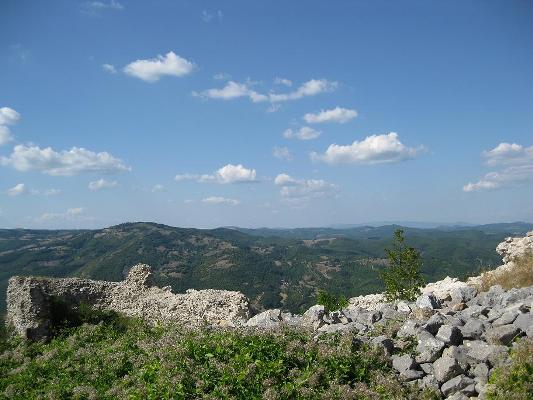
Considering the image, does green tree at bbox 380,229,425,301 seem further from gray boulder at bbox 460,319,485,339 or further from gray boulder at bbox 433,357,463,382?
gray boulder at bbox 433,357,463,382

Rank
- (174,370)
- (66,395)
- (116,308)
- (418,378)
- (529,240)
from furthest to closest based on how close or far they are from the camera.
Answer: (529,240) < (116,308) < (66,395) < (174,370) < (418,378)

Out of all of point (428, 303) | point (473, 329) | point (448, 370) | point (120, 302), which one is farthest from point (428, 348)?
point (120, 302)

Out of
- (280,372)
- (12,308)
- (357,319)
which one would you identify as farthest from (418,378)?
(12,308)

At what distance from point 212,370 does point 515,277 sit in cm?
1382

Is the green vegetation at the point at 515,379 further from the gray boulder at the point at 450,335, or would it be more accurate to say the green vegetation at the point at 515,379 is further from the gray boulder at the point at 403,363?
the gray boulder at the point at 403,363

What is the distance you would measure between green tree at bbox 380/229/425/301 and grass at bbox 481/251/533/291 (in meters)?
5.28

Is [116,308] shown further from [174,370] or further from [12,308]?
[174,370]

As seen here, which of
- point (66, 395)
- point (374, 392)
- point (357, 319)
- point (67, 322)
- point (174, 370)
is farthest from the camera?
point (67, 322)

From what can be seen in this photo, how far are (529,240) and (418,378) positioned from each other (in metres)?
17.6

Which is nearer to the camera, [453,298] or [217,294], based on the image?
[453,298]

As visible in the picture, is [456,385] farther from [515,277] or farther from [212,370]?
[515,277]

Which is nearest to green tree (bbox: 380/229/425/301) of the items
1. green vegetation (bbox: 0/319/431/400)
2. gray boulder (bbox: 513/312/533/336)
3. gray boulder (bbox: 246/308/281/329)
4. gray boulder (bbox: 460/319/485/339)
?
gray boulder (bbox: 246/308/281/329)

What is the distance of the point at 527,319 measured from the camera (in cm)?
1163

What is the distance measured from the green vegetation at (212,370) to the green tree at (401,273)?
13.3 metres
